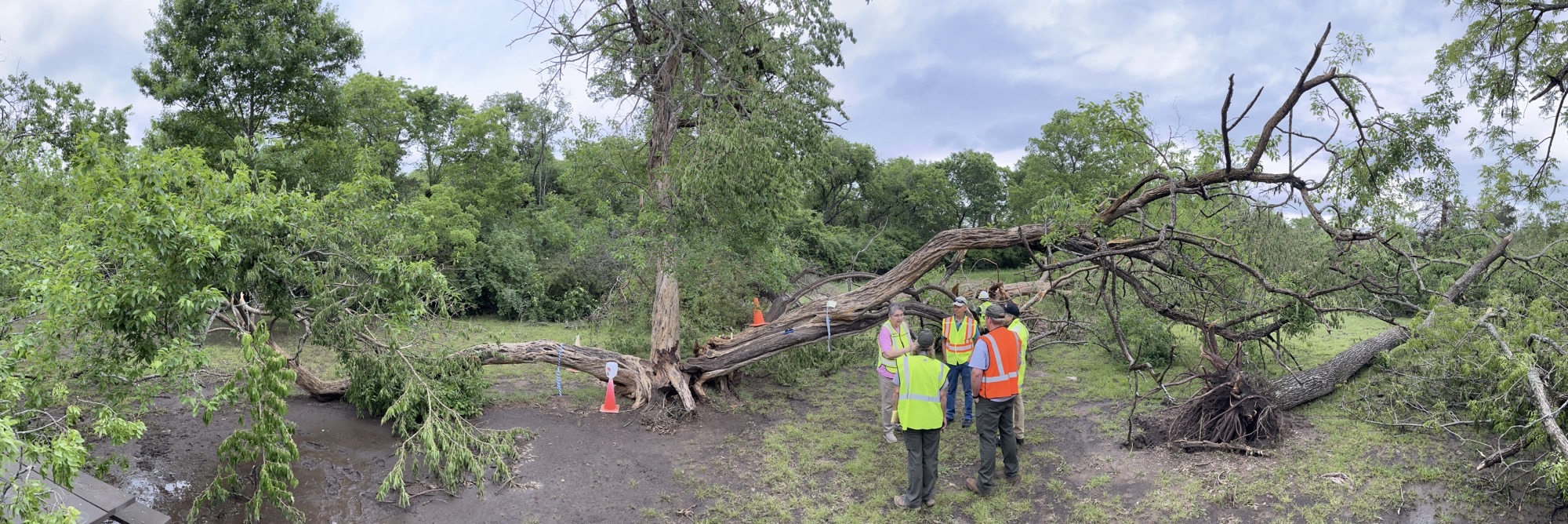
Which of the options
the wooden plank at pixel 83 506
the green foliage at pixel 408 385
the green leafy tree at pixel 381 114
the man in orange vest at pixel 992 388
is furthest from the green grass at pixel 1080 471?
the green leafy tree at pixel 381 114

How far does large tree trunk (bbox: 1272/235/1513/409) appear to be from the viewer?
7051 mm

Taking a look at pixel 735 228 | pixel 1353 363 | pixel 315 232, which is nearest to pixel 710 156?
pixel 735 228

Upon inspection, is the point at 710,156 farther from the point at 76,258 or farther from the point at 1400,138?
the point at 1400,138

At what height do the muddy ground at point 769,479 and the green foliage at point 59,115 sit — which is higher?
the green foliage at point 59,115

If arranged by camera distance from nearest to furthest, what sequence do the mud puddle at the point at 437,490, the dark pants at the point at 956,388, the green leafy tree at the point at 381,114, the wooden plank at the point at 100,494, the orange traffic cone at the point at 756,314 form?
1. the wooden plank at the point at 100,494
2. the mud puddle at the point at 437,490
3. the dark pants at the point at 956,388
4. the orange traffic cone at the point at 756,314
5. the green leafy tree at the point at 381,114

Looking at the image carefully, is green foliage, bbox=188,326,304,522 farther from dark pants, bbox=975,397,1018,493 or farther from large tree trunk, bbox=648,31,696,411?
dark pants, bbox=975,397,1018,493

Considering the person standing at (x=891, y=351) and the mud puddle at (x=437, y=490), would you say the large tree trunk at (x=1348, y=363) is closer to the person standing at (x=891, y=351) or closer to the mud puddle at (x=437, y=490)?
the person standing at (x=891, y=351)

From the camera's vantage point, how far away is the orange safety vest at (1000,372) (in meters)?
6.03

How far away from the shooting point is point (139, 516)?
14.7 ft

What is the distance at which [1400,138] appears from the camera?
6.38 metres

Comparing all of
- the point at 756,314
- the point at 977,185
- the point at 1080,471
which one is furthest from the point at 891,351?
the point at 977,185

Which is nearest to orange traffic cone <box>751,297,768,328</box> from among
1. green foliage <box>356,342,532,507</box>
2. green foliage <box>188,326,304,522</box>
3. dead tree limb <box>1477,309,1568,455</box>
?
green foliage <box>356,342,532,507</box>

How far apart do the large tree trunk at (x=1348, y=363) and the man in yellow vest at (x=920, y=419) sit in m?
3.76

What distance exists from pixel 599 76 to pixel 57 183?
256 inches
